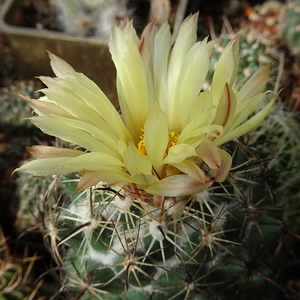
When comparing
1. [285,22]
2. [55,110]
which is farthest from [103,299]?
[285,22]

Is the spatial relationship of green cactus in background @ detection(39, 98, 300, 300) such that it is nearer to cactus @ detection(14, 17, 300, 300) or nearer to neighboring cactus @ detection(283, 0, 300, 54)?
cactus @ detection(14, 17, 300, 300)

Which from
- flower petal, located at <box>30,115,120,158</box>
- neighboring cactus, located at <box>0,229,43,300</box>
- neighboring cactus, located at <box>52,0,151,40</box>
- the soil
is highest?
flower petal, located at <box>30,115,120,158</box>

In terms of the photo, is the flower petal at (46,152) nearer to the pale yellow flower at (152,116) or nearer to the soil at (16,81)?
the pale yellow flower at (152,116)

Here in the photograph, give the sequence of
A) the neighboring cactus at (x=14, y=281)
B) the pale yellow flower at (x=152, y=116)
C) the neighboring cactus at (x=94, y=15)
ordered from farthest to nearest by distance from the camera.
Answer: the neighboring cactus at (x=94, y=15) → the neighboring cactus at (x=14, y=281) → the pale yellow flower at (x=152, y=116)

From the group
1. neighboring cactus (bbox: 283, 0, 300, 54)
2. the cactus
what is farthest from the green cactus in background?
neighboring cactus (bbox: 283, 0, 300, 54)

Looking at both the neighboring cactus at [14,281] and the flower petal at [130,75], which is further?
the neighboring cactus at [14,281]

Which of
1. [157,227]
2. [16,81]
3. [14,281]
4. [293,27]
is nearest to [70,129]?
[157,227]

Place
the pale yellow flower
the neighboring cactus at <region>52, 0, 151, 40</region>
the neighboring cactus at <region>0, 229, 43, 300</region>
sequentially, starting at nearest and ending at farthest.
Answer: the pale yellow flower → the neighboring cactus at <region>0, 229, 43, 300</region> → the neighboring cactus at <region>52, 0, 151, 40</region>

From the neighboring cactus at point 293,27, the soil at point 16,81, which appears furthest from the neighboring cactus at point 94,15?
the neighboring cactus at point 293,27
